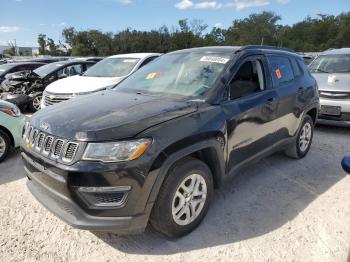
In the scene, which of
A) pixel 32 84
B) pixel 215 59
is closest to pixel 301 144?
pixel 215 59

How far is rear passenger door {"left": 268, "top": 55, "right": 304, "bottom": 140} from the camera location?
407 cm

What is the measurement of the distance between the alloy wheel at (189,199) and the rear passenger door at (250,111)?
0.49m

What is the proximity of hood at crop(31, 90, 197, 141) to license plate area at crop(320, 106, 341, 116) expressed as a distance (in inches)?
178

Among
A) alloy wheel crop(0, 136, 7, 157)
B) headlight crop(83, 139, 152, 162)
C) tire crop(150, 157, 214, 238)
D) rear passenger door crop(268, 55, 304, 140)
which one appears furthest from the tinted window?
alloy wheel crop(0, 136, 7, 157)

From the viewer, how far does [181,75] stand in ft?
11.7

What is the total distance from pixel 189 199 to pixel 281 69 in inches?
95.5

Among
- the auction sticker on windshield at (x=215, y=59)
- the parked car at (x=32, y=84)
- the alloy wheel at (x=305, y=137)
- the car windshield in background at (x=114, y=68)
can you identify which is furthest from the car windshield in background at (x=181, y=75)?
the parked car at (x=32, y=84)

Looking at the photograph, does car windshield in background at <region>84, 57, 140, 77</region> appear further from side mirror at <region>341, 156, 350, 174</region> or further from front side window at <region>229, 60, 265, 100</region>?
side mirror at <region>341, 156, 350, 174</region>

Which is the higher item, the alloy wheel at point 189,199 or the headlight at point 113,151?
the headlight at point 113,151

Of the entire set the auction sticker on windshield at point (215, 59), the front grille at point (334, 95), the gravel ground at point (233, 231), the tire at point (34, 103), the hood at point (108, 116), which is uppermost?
the auction sticker on windshield at point (215, 59)

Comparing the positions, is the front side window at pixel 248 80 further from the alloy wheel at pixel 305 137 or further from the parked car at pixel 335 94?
the parked car at pixel 335 94

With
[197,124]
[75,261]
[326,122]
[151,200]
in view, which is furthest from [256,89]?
[326,122]

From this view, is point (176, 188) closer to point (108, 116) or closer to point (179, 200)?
point (179, 200)

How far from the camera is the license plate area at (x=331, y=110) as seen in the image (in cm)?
629
